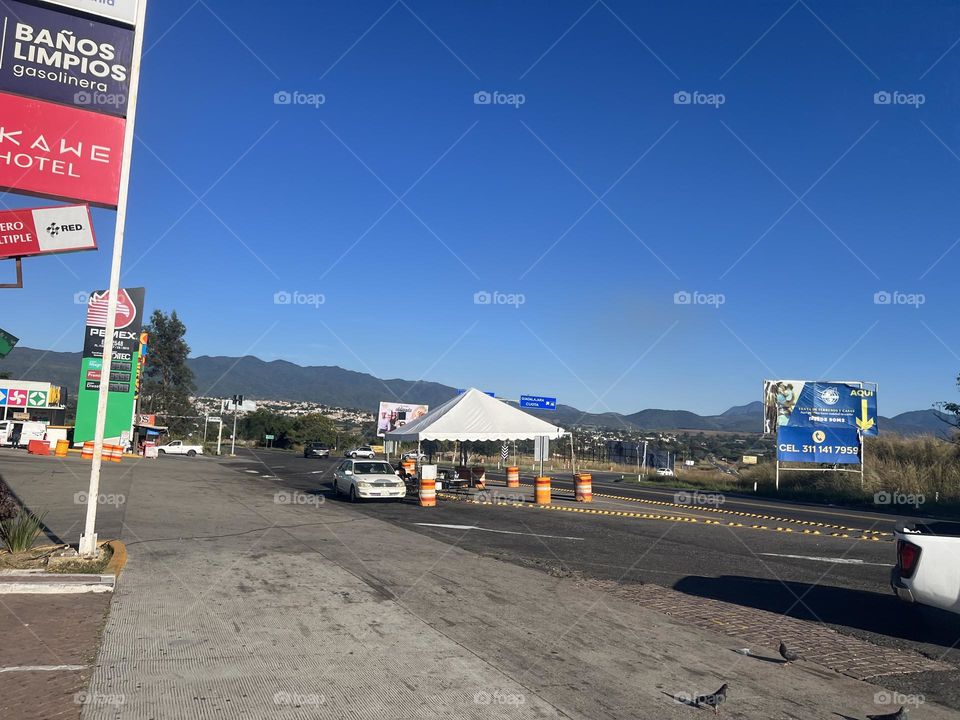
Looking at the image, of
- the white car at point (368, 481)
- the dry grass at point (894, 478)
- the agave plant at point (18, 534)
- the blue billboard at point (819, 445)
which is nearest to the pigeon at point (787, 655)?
the agave plant at point (18, 534)

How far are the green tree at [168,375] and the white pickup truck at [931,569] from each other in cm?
9500

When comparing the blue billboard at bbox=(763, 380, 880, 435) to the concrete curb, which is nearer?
the concrete curb

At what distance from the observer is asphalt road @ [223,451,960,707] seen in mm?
8750

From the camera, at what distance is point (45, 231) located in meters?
10.5

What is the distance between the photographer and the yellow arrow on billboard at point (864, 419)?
33688 millimetres

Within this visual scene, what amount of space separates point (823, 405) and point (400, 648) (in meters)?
32.6

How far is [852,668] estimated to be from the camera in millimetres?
6727

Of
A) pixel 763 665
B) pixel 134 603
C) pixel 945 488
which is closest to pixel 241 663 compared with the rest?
pixel 134 603

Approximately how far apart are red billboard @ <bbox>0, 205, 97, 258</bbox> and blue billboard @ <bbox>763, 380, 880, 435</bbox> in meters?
31.7

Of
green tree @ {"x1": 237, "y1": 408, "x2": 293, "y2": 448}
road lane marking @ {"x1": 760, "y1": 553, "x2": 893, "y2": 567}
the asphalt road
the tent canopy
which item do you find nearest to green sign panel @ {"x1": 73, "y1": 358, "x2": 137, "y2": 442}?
the tent canopy

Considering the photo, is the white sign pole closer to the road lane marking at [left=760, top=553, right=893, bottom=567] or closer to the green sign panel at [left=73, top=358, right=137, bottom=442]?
the road lane marking at [left=760, top=553, right=893, bottom=567]

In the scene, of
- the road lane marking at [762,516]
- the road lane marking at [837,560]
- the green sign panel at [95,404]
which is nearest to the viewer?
the road lane marking at [837,560]

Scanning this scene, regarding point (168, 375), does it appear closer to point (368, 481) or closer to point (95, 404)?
point (95, 404)

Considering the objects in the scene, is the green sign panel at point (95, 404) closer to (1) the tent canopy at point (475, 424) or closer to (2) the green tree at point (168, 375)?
(1) the tent canopy at point (475, 424)
